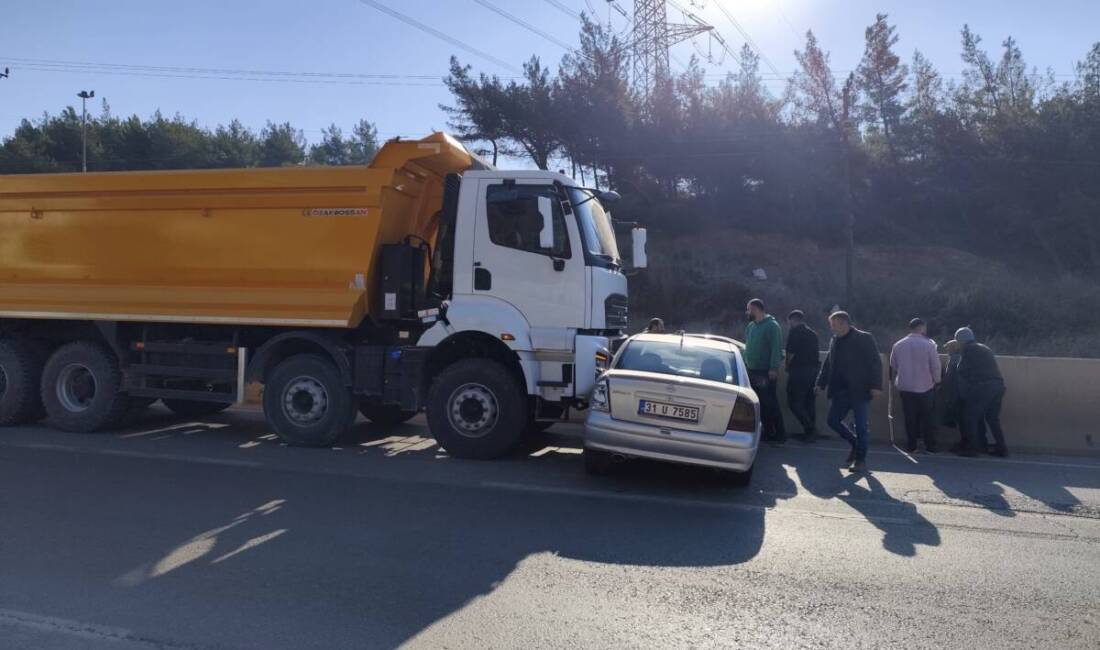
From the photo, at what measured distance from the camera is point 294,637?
4.29 m

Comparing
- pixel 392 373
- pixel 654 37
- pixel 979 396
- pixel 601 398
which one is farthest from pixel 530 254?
pixel 654 37

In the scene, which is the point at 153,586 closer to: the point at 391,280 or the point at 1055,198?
the point at 391,280

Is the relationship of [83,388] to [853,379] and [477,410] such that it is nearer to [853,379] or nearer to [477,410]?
[477,410]

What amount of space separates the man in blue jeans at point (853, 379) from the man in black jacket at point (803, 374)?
1.48 metres

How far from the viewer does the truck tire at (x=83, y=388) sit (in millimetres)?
10445

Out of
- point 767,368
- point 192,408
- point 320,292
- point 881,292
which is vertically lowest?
point 192,408

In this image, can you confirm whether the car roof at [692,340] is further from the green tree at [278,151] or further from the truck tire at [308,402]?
the green tree at [278,151]

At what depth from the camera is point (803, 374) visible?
1088 centimetres

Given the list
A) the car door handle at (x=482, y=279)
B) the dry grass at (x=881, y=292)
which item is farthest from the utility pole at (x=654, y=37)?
the car door handle at (x=482, y=279)

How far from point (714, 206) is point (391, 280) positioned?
4109cm

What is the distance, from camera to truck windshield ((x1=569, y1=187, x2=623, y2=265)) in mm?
8913

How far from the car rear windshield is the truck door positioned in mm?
778

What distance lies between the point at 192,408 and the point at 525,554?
813cm

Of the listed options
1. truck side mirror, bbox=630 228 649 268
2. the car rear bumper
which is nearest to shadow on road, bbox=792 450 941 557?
the car rear bumper
